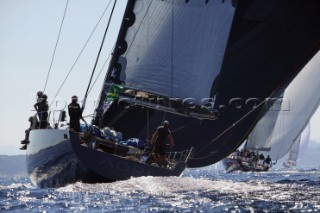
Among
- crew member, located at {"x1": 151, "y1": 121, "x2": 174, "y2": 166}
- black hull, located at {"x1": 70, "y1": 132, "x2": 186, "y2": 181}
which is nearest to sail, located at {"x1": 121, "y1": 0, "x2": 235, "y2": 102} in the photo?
crew member, located at {"x1": 151, "y1": 121, "x2": 174, "y2": 166}

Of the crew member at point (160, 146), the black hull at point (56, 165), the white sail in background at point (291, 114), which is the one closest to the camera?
the black hull at point (56, 165)

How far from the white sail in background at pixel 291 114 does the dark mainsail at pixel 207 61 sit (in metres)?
20.2

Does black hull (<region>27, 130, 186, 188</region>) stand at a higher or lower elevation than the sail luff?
lower

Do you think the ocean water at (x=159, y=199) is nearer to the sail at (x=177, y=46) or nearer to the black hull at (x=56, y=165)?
the black hull at (x=56, y=165)

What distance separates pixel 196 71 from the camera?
63.3 ft

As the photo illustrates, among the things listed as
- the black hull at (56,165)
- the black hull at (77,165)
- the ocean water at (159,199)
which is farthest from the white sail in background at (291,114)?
the ocean water at (159,199)

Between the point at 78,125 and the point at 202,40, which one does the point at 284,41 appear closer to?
the point at 202,40

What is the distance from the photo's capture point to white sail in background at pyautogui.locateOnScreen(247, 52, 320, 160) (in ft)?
152

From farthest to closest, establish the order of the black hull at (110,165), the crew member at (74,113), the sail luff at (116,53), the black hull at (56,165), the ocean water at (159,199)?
the sail luff at (116,53), the crew member at (74,113), the black hull at (56,165), the black hull at (110,165), the ocean water at (159,199)

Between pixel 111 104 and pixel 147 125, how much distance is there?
1.35 metres

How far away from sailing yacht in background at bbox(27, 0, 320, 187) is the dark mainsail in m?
0.03

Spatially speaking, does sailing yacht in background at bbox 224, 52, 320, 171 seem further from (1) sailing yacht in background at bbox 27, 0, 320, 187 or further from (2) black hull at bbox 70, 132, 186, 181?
(2) black hull at bbox 70, 132, 186, 181

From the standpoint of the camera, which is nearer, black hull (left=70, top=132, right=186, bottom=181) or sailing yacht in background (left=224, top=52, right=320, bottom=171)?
black hull (left=70, top=132, right=186, bottom=181)

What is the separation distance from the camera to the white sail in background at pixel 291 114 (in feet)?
152
